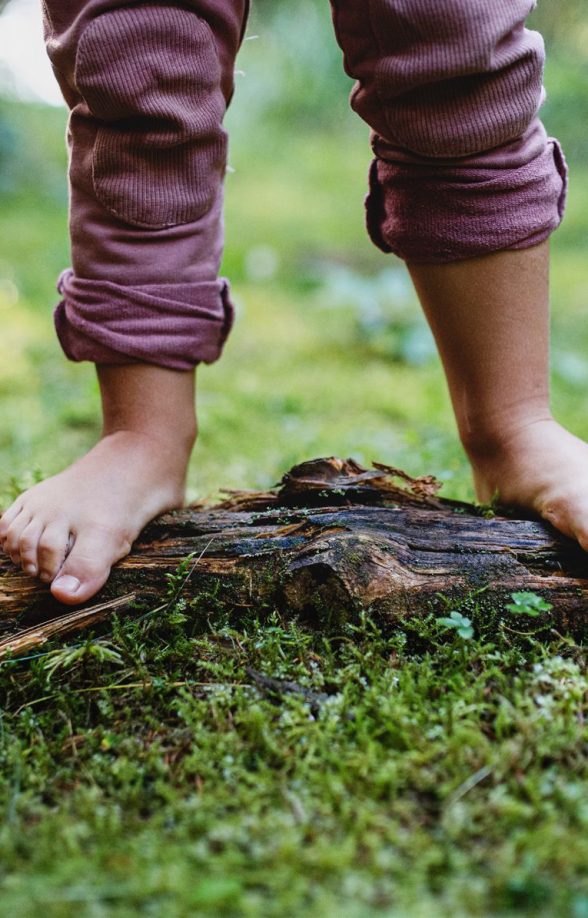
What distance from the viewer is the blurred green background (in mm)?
2074

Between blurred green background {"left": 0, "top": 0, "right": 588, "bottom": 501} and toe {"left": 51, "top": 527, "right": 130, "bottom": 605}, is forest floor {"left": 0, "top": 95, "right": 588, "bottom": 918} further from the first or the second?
blurred green background {"left": 0, "top": 0, "right": 588, "bottom": 501}

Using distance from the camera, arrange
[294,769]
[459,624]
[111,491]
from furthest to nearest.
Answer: [111,491] < [459,624] < [294,769]

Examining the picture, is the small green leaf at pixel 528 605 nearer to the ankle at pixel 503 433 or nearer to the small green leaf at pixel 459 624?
the small green leaf at pixel 459 624

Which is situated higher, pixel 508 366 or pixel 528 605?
pixel 508 366

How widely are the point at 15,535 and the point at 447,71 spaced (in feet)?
2.85

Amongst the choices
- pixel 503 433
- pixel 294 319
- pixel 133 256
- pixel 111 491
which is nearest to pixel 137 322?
pixel 133 256

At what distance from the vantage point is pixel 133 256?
123 cm

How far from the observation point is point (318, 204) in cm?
604

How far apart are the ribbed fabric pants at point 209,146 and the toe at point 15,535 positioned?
291 millimetres

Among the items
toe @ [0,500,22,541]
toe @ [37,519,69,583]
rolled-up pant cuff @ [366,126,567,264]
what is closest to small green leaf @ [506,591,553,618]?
rolled-up pant cuff @ [366,126,567,264]

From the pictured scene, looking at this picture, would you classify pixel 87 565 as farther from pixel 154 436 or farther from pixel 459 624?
pixel 459 624

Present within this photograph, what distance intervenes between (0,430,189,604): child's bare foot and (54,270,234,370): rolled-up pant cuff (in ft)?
0.46

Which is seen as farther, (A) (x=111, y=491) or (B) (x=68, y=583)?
(A) (x=111, y=491)

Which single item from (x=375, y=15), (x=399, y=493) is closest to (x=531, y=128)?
(x=375, y=15)
